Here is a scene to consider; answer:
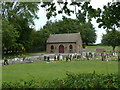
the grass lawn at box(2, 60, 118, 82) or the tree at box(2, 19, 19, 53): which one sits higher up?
the tree at box(2, 19, 19, 53)

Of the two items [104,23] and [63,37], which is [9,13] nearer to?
[63,37]

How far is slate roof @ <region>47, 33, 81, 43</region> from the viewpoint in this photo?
158 ft

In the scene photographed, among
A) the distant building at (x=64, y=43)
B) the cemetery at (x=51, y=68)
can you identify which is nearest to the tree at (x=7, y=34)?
the cemetery at (x=51, y=68)

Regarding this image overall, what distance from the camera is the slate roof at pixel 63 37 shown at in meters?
48.0

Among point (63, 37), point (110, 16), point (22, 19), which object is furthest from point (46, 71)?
point (63, 37)

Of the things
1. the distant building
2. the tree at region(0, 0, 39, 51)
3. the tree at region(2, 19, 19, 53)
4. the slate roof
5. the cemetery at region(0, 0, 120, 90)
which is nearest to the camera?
the cemetery at region(0, 0, 120, 90)

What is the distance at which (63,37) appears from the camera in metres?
48.5

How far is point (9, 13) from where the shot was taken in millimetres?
36469

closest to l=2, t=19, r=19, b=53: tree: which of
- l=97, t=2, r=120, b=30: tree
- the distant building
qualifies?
the distant building

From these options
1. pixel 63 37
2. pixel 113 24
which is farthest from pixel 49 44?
pixel 113 24

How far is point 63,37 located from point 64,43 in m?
1.68

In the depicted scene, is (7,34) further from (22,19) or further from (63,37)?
(63,37)

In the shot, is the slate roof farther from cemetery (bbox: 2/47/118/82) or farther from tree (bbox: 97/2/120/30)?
tree (bbox: 97/2/120/30)

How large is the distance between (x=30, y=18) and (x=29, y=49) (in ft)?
28.2
